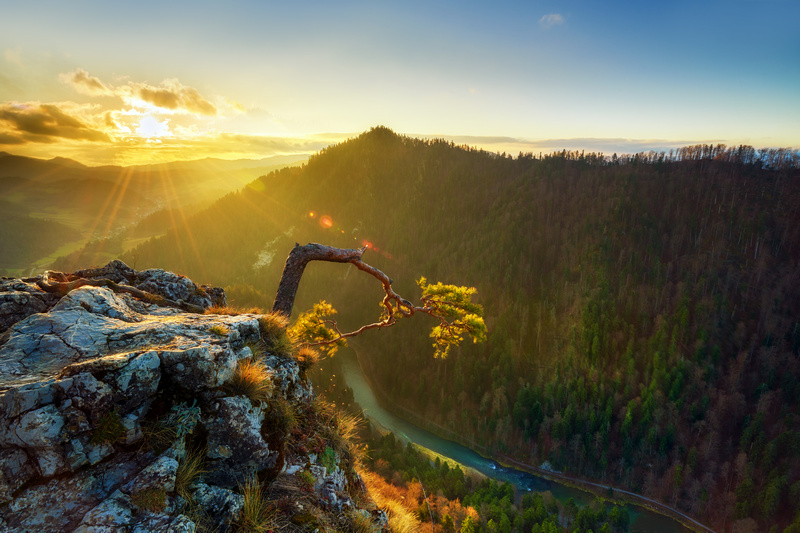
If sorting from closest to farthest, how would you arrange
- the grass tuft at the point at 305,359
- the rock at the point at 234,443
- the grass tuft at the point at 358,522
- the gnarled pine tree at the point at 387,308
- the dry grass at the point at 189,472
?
1. the dry grass at the point at 189,472
2. the rock at the point at 234,443
3. the grass tuft at the point at 358,522
4. the grass tuft at the point at 305,359
5. the gnarled pine tree at the point at 387,308

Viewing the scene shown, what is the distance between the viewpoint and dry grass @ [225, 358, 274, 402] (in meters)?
7.52

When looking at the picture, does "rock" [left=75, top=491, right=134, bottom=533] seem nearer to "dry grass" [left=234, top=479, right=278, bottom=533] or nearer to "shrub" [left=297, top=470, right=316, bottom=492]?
"dry grass" [left=234, top=479, right=278, bottom=533]

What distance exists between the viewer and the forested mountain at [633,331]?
101188 mm

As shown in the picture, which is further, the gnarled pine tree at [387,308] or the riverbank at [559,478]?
the riverbank at [559,478]

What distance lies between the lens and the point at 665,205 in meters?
172

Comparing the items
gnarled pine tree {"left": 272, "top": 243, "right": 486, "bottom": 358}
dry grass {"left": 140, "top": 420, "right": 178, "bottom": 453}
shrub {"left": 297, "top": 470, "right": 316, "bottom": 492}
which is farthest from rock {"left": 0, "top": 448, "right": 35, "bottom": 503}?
gnarled pine tree {"left": 272, "top": 243, "right": 486, "bottom": 358}

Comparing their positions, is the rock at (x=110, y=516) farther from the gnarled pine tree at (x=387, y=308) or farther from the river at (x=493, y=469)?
the river at (x=493, y=469)

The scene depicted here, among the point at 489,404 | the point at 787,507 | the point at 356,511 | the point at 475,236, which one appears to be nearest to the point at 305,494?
the point at 356,511

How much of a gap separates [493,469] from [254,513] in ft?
363

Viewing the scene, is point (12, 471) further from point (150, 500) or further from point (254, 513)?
point (254, 513)

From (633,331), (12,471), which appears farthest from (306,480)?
(633,331)

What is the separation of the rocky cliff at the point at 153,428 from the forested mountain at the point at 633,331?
4476 inches

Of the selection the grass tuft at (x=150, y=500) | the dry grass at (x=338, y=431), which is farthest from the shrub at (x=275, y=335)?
the grass tuft at (x=150, y=500)

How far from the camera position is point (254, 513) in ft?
20.9
